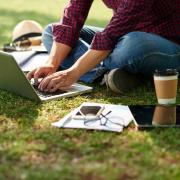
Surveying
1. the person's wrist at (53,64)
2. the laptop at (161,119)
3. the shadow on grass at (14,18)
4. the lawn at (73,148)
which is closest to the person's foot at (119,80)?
the lawn at (73,148)

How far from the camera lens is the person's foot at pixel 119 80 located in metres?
3.22

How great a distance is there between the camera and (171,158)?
7.33 feet

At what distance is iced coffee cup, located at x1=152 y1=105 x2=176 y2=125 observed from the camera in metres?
2.58

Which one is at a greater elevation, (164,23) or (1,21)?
(164,23)

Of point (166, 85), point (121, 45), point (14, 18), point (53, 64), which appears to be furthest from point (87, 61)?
point (14, 18)

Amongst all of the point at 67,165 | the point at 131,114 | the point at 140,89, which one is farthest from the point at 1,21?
the point at 67,165

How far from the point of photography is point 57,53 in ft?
11.2

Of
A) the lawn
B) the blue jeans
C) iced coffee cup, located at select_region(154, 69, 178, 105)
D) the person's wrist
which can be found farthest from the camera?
the person's wrist

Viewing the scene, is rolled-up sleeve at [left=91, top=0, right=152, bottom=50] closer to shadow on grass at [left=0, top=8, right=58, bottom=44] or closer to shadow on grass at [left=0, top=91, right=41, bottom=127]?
shadow on grass at [left=0, top=91, right=41, bottom=127]

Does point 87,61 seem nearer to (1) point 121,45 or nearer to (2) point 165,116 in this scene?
(1) point 121,45

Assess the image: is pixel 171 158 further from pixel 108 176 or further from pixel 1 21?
pixel 1 21

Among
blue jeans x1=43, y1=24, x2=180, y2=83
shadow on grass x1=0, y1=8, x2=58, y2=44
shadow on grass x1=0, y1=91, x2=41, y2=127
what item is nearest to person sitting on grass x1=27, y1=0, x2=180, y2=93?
blue jeans x1=43, y1=24, x2=180, y2=83

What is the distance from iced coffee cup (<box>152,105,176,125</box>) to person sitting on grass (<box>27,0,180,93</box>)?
2.01ft

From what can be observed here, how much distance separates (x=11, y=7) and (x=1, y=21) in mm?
1235
